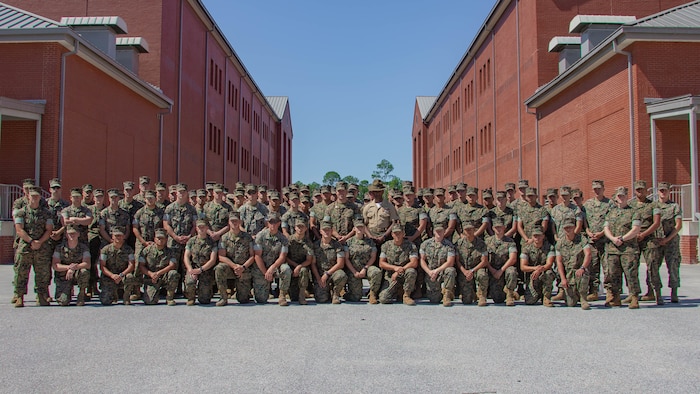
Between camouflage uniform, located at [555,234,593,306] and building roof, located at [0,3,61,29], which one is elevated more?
building roof, located at [0,3,61,29]

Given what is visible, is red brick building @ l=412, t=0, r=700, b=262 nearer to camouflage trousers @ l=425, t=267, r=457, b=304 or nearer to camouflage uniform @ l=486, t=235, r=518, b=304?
camouflage uniform @ l=486, t=235, r=518, b=304

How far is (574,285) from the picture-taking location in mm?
8625

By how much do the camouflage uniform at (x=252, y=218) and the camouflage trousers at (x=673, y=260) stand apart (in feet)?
22.5

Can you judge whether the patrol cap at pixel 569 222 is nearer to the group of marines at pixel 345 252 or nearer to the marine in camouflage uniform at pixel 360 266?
the group of marines at pixel 345 252

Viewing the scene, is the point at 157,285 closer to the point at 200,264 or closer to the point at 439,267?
the point at 200,264

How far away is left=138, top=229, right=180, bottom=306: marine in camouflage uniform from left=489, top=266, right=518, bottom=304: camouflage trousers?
16.8 ft

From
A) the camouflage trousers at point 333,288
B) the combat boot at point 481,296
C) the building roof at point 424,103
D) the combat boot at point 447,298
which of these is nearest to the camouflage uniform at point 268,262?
the camouflage trousers at point 333,288

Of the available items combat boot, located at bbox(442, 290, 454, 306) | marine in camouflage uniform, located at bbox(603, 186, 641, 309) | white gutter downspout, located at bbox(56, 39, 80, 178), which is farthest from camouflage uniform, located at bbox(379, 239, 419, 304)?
white gutter downspout, located at bbox(56, 39, 80, 178)

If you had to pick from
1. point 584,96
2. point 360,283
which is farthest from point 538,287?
point 584,96

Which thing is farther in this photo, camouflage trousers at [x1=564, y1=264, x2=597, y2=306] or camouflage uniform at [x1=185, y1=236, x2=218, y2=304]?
camouflage uniform at [x1=185, y1=236, x2=218, y2=304]

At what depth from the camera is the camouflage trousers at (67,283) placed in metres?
8.72

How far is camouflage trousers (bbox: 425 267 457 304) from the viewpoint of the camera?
8.90 metres

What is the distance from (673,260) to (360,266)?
16.5 ft

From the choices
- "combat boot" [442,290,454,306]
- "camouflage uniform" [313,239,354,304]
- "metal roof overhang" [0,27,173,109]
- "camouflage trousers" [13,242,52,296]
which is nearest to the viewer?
"camouflage trousers" [13,242,52,296]
